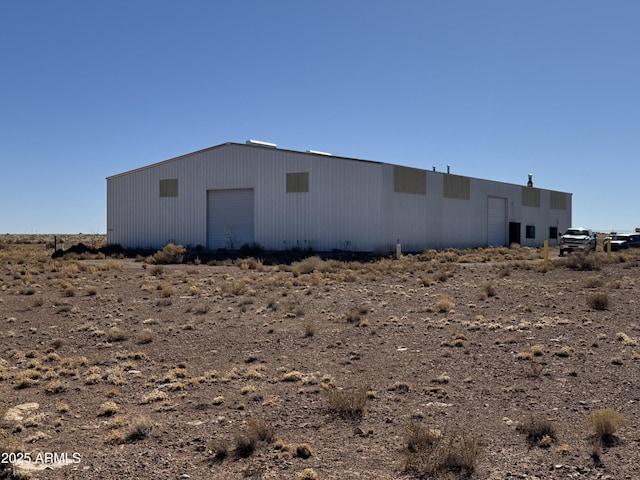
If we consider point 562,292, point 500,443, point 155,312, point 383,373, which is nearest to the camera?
point 500,443

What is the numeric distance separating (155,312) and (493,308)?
914cm

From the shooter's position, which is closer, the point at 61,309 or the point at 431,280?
the point at 61,309

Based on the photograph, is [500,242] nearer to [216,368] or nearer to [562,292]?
[562,292]

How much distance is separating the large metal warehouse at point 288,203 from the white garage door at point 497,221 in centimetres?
231

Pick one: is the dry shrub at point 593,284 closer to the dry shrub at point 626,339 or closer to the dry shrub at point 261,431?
the dry shrub at point 626,339

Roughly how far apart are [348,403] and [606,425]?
3149 millimetres

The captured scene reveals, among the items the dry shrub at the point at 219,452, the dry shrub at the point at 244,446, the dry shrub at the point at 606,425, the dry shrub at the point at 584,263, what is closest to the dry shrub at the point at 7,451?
the dry shrub at the point at 219,452

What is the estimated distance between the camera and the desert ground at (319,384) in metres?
7.02

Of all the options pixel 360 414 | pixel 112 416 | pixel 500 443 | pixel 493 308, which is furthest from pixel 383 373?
pixel 493 308

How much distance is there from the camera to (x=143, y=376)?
440 inches

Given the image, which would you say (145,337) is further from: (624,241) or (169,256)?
(624,241)

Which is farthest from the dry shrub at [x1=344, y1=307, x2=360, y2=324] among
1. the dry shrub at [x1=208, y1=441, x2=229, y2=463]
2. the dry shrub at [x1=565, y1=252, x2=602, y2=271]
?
the dry shrub at [x1=565, y1=252, x2=602, y2=271]

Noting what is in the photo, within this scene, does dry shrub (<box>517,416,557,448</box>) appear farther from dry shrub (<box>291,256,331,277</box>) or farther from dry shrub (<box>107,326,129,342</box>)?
dry shrub (<box>291,256,331,277</box>)

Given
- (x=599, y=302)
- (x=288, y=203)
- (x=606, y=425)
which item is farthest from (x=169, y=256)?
(x=606, y=425)
